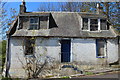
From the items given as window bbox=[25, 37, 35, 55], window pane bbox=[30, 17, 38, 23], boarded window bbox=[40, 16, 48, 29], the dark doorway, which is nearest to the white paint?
window bbox=[25, 37, 35, 55]

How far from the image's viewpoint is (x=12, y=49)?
1044 cm

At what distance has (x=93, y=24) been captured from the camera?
11758mm

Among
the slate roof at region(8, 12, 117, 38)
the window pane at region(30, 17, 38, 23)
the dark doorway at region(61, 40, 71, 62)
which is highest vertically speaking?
the window pane at region(30, 17, 38, 23)

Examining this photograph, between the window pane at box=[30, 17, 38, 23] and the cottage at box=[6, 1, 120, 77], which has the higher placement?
the window pane at box=[30, 17, 38, 23]

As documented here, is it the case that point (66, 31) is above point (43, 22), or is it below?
below

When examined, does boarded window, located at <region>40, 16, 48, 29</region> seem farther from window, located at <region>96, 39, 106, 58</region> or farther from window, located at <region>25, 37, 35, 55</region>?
window, located at <region>96, 39, 106, 58</region>

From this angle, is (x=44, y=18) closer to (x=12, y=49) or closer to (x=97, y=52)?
(x=12, y=49)

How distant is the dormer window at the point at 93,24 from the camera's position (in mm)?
11672

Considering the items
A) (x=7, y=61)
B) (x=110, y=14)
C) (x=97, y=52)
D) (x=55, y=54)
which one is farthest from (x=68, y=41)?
(x=110, y=14)

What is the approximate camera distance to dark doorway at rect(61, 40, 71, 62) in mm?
11008

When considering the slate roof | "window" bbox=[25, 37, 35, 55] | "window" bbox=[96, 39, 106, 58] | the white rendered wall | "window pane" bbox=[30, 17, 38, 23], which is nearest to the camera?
"window" bbox=[25, 37, 35, 55]

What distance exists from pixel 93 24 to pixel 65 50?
3647 millimetres

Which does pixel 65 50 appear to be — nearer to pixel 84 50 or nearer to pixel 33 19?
pixel 84 50

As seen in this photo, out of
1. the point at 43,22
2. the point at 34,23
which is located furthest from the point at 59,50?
the point at 34,23
